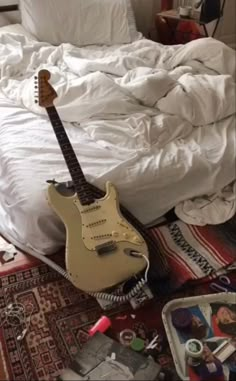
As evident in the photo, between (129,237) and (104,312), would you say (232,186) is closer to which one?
(129,237)

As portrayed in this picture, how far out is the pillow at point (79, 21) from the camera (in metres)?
2.31

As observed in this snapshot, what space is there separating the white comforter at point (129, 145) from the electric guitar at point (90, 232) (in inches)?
2.6

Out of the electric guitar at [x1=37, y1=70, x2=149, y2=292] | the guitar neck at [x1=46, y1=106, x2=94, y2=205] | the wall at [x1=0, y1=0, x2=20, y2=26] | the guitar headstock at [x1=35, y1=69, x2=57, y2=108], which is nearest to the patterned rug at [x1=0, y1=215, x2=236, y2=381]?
the electric guitar at [x1=37, y1=70, x2=149, y2=292]

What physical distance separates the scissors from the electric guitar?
0.91 ft

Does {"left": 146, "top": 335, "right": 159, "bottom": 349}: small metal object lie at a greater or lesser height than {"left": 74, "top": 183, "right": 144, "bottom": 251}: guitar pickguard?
lesser

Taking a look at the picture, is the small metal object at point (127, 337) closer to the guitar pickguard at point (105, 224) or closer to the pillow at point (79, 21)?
the guitar pickguard at point (105, 224)

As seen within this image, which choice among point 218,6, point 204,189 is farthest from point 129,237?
point 218,6

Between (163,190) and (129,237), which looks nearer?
(129,237)

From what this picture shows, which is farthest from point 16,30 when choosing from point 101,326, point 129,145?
point 101,326

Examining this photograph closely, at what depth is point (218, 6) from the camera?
272 centimetres

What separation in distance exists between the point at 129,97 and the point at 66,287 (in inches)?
30.9

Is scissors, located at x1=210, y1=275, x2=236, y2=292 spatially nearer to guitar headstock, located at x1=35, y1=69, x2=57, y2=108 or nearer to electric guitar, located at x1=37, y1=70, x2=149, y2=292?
electric guitar, located at x1=37, y1=70, x2=149, y2=292

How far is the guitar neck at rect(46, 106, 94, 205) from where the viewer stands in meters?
1.38

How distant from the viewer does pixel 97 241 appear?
53.4 inches
